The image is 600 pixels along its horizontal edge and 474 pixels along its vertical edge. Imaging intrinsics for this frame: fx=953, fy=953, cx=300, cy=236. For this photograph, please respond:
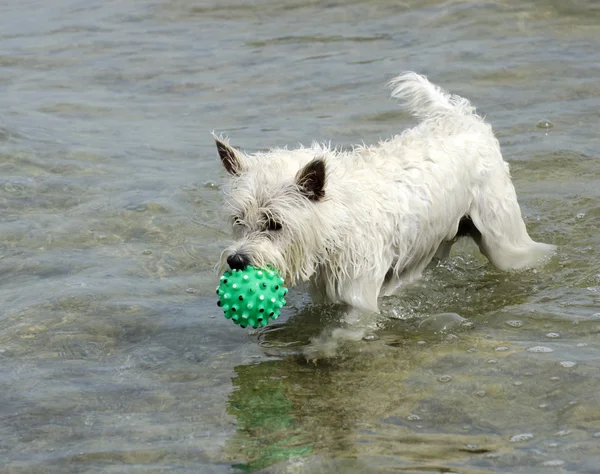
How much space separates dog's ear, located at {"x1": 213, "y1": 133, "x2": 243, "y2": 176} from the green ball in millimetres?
735

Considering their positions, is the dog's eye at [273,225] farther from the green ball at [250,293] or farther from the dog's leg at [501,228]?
the dog's leg at [501,228]

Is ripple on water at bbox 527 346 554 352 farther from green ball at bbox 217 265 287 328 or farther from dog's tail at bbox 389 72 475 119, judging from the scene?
dog's tail at bbox 389 72 475 119

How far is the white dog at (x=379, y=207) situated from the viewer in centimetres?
589

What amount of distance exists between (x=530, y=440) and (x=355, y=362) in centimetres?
155

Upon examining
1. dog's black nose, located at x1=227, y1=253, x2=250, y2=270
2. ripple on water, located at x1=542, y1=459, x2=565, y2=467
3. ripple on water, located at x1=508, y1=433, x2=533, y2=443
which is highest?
dog's black nose, located at x1=227, y1=253, x2=250, y2=270

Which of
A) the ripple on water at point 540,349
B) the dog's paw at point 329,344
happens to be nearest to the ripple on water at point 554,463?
the ripple on water at point 540,349

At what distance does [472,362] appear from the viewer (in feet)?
19.6

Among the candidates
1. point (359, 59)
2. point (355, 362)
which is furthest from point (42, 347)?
point (359, 59)

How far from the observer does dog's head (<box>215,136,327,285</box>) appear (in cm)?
583

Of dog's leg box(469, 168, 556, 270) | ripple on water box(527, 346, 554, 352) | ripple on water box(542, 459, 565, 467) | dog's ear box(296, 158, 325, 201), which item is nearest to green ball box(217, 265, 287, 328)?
dog's ear box(296, 158, 325, 201)

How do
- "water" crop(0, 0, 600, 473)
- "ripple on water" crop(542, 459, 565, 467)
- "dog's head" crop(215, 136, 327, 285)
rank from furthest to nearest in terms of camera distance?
"dog's head" crop(215, 136, 327, 285) < "water" crop(0, 0, 600, 473) < "ripple on water" crop(542, 459, 565, 467)

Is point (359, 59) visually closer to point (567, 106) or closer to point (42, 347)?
point (567, 106)

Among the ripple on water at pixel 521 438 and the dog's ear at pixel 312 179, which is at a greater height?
the dog's ear at pixel 312 179

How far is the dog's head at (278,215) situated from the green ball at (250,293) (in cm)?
7
